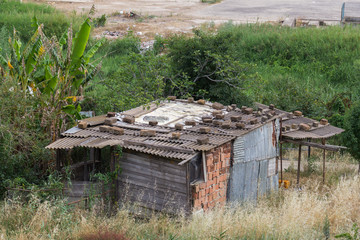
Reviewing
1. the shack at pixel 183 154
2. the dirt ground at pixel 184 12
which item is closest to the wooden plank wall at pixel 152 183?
the shack at pixel 183 154

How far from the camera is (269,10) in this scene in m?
31.3

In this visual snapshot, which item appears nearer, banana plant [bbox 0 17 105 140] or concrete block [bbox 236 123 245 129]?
concrete block [bbox 236 123 245 129]

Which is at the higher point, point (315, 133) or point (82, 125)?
point (82, 125)

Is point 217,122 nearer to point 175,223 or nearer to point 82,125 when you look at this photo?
point 175,223

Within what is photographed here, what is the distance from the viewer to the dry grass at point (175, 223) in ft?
25.5

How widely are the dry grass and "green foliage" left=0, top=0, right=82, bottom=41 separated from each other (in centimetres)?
1515

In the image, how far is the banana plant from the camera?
10.8 meters

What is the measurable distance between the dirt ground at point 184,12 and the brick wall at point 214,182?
16.8 meters

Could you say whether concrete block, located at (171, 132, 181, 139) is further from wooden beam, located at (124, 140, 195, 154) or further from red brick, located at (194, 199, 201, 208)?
red brick, located at (194, 199, 201, 208)

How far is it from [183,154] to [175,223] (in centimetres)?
109

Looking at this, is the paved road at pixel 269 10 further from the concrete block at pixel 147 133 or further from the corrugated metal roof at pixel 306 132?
the concrete block at pixel 147 133

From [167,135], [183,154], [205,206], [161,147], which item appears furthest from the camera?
[167,135]

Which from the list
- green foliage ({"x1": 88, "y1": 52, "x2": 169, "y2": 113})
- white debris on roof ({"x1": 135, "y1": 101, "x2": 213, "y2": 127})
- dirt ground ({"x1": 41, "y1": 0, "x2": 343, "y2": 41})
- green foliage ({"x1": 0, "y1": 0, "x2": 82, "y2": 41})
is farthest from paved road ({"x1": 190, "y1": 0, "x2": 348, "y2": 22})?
white debris on roof ({"x1": 135, "y1": 101, "x2": 213, "y2": 127})

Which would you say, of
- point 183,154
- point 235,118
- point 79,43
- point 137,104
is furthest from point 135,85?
point 183,154
